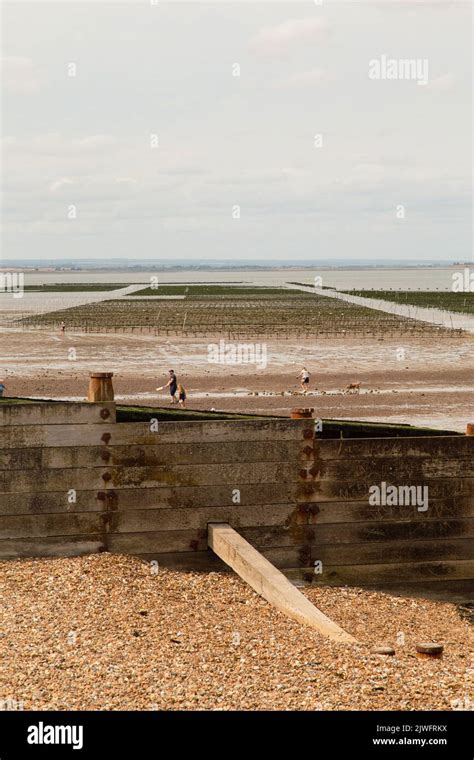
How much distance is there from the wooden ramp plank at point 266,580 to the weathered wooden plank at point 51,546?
1.82m

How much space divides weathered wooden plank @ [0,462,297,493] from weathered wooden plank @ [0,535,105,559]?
2.47ft

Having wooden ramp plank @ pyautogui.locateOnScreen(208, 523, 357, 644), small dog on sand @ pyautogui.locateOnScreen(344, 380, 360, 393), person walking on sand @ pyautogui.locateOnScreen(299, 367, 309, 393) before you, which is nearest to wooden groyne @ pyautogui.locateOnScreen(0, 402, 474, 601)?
wooden ramp plank @ pyautogui.locateOnScreen(208, 523, 357, 644)

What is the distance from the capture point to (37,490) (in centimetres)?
1532

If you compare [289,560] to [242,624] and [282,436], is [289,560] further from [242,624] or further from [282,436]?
A: [242,624]

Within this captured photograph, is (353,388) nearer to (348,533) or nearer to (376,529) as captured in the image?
(376,529)

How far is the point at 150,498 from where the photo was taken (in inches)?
619

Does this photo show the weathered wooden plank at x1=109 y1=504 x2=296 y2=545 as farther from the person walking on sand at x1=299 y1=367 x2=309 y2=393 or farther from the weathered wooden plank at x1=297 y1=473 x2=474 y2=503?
the person walking on sand at x1=299 y1=367 x2=309 y2=393

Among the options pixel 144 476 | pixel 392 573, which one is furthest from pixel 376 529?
pixel 144 476

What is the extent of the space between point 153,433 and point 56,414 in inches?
58.7

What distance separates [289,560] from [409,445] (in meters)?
2.63

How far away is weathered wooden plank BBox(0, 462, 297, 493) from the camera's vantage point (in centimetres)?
1530
